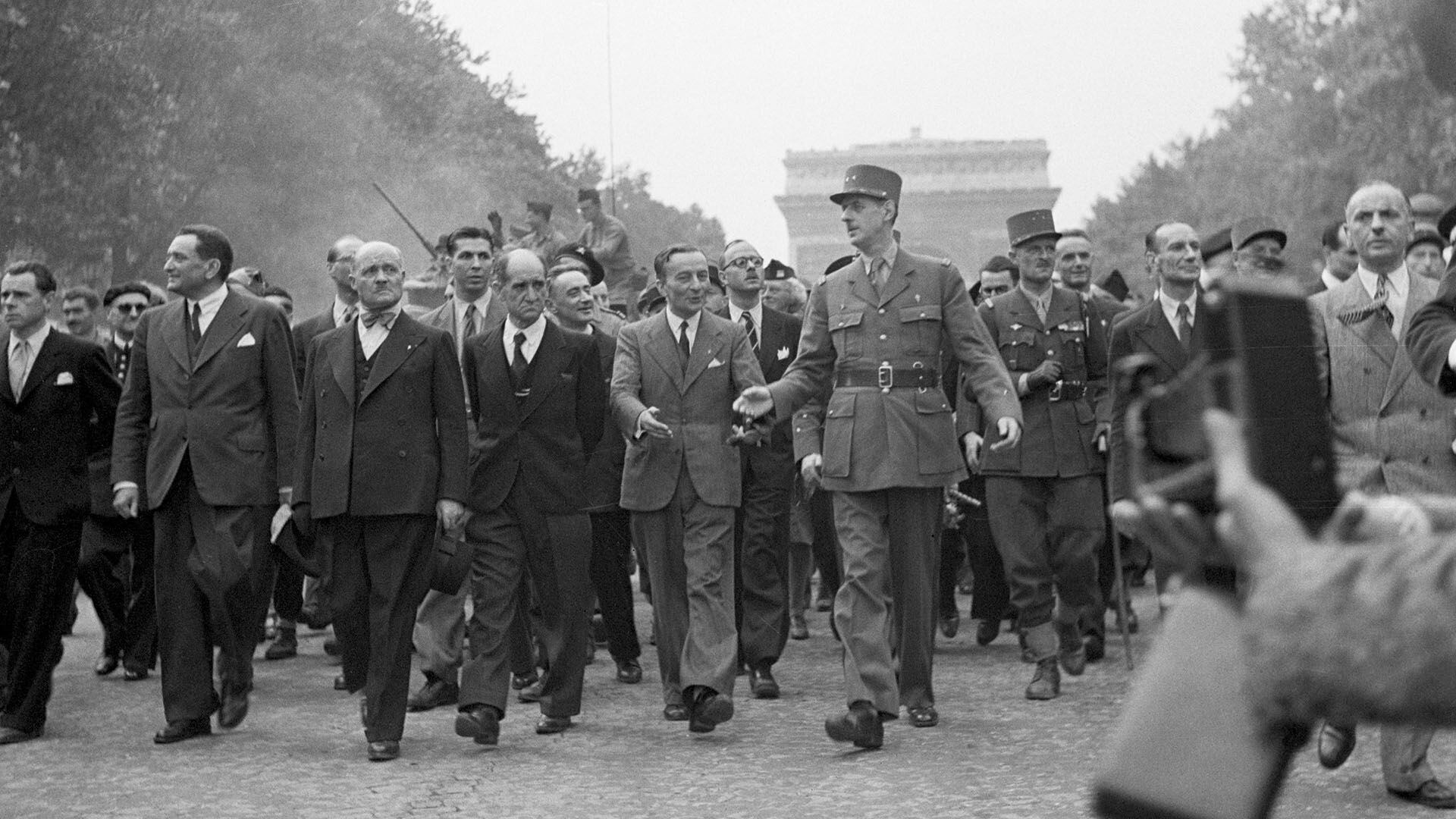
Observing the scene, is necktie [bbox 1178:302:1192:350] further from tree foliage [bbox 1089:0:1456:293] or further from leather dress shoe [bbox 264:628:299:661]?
tree foliage [bbox 1089:0:1456:293]

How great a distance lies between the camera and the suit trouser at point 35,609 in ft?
33.0

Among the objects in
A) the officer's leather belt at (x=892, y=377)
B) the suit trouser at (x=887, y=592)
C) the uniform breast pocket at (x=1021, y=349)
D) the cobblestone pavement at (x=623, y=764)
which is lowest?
the cobblestone pavement at (x=623, y=764)

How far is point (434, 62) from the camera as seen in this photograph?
43.2 meters

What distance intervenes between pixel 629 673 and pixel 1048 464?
2655 mm

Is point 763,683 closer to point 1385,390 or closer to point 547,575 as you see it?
point 547,575

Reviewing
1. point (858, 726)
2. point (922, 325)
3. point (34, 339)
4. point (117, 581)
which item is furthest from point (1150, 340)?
point (117, 581)

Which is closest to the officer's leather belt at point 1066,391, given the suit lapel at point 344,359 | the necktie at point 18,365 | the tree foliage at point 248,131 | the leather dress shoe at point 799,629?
the leather dress shoe at point 799,629

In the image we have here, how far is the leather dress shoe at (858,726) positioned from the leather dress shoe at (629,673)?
308cm

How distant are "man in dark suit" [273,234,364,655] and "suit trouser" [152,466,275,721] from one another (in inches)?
79.4

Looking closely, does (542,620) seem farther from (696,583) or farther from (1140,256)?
(1140,256)

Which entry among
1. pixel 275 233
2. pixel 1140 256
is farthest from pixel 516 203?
pixel 1140 256

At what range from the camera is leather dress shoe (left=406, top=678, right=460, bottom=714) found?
35.9 feet

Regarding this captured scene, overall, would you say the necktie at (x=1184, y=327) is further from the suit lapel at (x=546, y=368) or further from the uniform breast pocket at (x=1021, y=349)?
the suit lapel at (x=546, y=368)

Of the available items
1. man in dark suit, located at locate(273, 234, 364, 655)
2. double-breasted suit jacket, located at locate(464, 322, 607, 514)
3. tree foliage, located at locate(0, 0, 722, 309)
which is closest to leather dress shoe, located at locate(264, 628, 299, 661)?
man in dark suit, located at locate(273, 234, 364, 655)
